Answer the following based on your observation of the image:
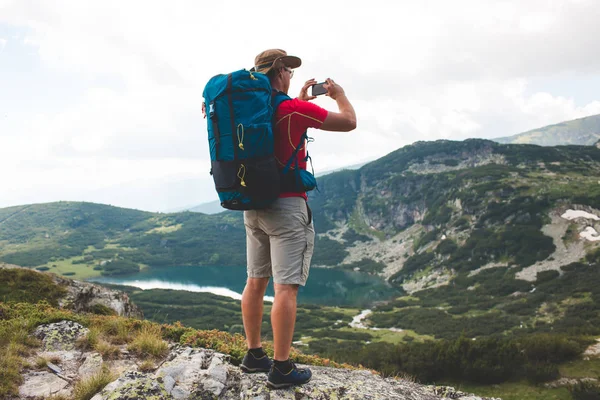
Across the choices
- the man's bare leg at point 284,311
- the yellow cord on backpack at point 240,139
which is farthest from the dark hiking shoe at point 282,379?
the yellow cord on backpack at point 240,139

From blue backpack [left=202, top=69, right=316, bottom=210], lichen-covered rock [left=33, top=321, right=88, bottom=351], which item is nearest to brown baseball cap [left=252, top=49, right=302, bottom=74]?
blue backpack [left=202, top=69, right=316, bottom=210]

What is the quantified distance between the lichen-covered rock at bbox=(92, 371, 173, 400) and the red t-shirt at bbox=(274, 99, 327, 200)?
8.25 ft

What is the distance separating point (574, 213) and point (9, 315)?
4859 inches

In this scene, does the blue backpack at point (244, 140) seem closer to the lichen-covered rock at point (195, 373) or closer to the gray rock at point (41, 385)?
the lichen-covered rock at point (195, 373)

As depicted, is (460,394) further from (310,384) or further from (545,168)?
(545,168)

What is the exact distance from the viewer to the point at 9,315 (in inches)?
258

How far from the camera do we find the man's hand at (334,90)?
4.54 m

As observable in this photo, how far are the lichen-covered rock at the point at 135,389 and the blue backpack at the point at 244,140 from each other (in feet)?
7.12

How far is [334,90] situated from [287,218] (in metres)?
1.68

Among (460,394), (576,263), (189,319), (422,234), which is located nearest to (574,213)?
(576,263)

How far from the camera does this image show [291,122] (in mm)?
4098

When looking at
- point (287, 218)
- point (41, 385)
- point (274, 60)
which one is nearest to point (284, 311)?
point (287, 218)

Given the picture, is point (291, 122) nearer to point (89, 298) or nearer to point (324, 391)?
point (324, 391)

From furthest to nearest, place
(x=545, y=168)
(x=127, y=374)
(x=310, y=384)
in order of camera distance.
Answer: (x=545, y=168) < (x=310, y=384) < (x=127, y=374)
